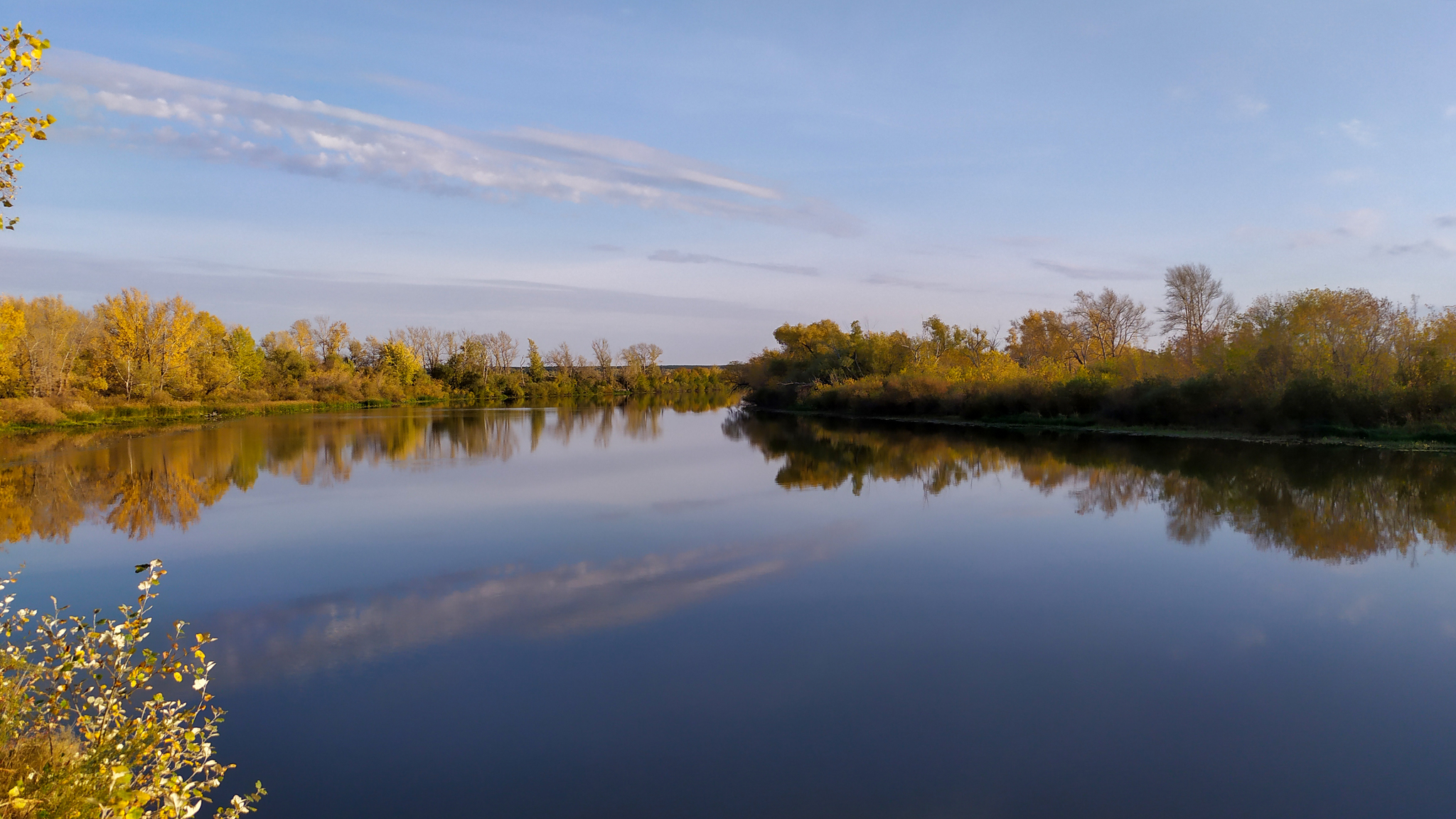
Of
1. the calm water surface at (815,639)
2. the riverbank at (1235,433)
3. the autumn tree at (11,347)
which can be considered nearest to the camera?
the calm water surface at (815,639)

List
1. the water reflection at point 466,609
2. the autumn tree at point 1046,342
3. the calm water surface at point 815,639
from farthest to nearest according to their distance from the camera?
1. the autumn tree at point 1046,342
2. the water reflection at point 466,609
3. the calm water surface at point 815,639

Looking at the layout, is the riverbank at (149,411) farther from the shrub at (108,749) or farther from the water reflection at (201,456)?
the shrub at (108,749)

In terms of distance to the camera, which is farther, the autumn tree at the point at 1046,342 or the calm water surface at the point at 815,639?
the autumn tree at the point at 1046,342

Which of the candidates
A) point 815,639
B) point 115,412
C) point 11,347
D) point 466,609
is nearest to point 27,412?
point 11,347

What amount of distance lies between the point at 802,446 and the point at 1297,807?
66.6 feet

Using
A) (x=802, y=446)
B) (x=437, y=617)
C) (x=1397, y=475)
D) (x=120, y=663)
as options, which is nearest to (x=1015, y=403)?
(x=802, y=446)

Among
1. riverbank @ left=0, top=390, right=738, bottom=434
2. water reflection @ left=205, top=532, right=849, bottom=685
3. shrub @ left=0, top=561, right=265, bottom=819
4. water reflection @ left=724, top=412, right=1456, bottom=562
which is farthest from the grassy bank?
shrub @ left=0, top=561, right=265, bottom=819

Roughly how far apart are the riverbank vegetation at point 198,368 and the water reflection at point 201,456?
198 inches

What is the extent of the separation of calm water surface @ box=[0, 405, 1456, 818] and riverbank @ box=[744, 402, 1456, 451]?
5.15 m

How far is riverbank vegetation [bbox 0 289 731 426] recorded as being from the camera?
31828 mm

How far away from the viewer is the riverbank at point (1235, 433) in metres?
17.7

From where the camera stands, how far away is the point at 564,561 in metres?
8.46

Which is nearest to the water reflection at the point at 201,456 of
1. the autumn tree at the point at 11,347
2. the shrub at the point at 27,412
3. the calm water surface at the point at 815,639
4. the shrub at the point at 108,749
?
the calm water surface at the point at 815,639

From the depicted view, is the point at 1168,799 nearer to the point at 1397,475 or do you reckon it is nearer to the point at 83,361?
the point at 1397,475
